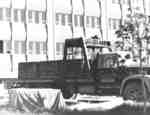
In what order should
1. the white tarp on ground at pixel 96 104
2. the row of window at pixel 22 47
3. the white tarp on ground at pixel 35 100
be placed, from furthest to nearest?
the row of window at pixel 22 47
the white tarp on ground at pixel 96 104
the white tarp on ground at pixel 35 100

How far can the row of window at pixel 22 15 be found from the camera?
44688mm

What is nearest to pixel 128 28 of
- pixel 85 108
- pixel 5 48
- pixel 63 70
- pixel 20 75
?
pixel 85 108

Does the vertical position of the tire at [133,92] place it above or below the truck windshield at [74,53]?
below

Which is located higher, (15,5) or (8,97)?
(15,5)

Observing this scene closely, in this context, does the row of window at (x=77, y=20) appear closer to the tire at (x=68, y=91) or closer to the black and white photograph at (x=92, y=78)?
the black and white photograph at (x=92, y=78)

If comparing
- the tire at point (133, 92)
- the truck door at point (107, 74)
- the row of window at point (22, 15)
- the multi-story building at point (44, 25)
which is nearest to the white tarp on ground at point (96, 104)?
the truck door at point (107, 74)

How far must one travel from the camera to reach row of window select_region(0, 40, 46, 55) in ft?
146

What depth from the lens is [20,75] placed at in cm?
2550

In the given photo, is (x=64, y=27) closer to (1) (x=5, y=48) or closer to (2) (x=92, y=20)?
(2) (x=92, y=20)

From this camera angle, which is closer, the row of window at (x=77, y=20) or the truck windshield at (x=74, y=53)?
the truck windshield at (x=74, y=53)

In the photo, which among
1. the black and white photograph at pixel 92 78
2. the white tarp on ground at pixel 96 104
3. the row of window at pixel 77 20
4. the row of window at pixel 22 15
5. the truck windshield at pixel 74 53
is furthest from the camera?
the row of window at pixel 77 20

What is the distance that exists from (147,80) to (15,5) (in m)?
28.3

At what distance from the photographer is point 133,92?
20.3 m

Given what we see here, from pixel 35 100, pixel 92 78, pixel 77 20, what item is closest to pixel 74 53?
pixel 92 78
